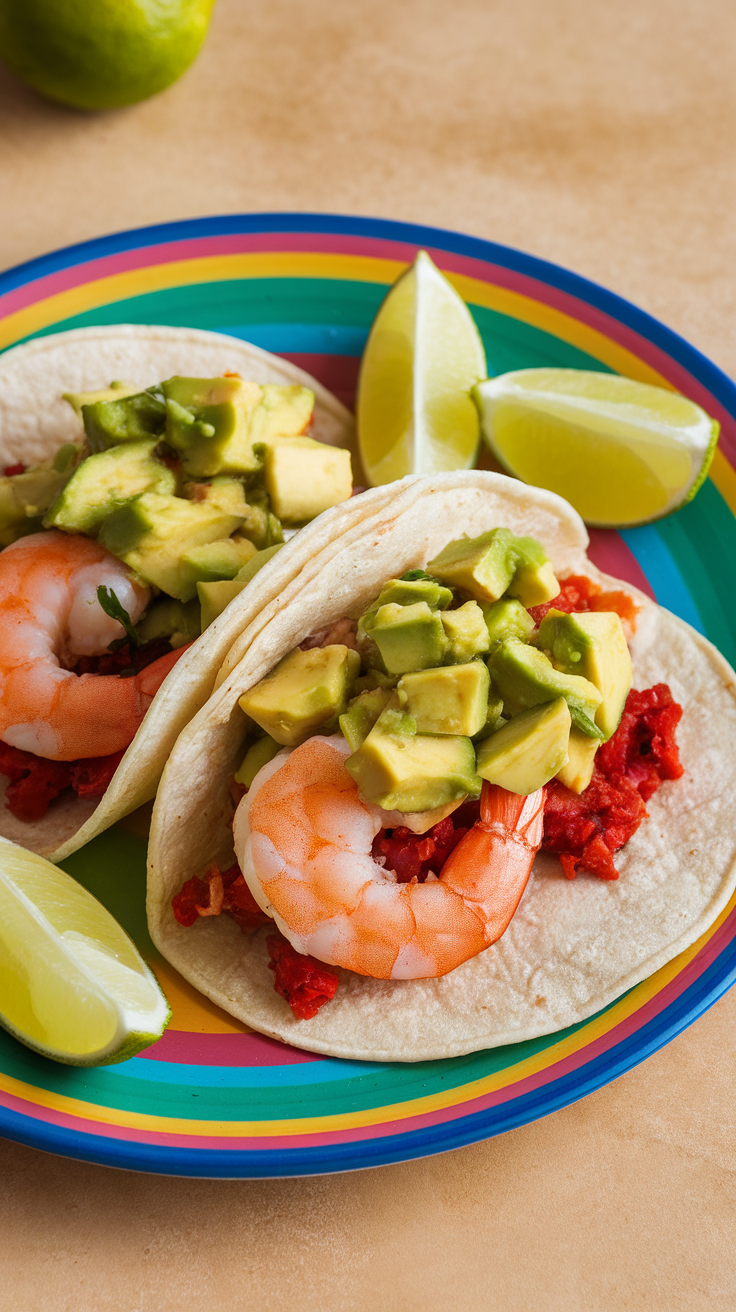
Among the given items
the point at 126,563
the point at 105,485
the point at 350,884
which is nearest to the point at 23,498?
the point at 105,485

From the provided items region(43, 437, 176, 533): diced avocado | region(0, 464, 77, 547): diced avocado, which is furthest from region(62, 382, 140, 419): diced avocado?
region(43, 437, 176, 533): diced avocado

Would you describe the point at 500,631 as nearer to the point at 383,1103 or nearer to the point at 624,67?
the point at 383,1103

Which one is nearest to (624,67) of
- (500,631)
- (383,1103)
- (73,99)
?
(73,99)

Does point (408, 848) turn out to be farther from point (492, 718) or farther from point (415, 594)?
point (415, 594)

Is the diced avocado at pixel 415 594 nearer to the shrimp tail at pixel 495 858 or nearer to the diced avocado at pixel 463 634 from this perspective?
the diced avocado at pixel 463 634

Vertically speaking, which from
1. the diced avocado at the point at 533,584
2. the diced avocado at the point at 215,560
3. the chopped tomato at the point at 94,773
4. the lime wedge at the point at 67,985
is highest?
the diced avocado at the point at 533,584

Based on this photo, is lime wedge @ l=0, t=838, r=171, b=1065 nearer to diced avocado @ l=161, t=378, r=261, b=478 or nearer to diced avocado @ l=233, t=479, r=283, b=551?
diced avocado @ l=233, t=479, r=283, b=551

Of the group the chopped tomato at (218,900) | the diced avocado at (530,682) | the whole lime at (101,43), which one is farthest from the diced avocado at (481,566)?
the whole lime at (101,43)

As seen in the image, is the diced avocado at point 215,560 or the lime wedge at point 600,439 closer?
the diced avocado at point 215,560
